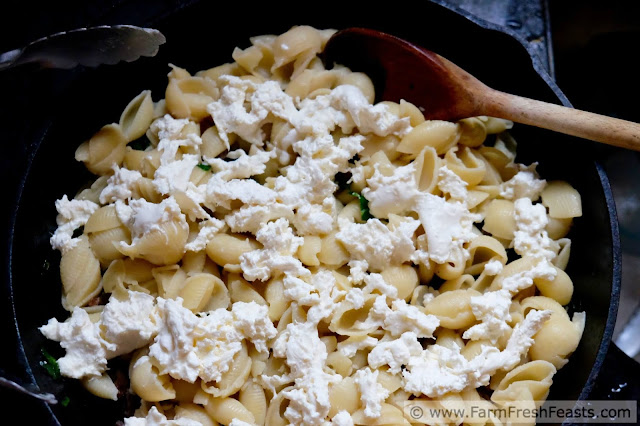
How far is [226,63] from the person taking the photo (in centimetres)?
242

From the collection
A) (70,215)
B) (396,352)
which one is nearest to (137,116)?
(70,215)

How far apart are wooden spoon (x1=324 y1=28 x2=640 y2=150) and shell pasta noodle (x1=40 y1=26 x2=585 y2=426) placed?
8cm

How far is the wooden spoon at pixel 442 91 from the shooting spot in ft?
6.20

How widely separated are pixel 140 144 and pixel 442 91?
3.69 feet

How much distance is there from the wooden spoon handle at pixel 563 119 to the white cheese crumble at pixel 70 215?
1.40 meters

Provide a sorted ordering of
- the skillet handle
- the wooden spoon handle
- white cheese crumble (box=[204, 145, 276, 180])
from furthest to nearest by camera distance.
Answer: the skillet handle, white cheese crumble (box=[204, 145, 276, 180]), the wooden spoon handle

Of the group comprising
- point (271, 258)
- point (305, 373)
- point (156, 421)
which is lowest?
point (156, 421)

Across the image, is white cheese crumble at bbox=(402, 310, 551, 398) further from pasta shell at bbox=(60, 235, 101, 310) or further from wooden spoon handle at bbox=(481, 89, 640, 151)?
pasta shell at bbox=(60, 235, 101, 310)

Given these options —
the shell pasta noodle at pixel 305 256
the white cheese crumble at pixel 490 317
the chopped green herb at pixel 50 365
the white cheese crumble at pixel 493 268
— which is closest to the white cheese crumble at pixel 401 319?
the shell pasta noodle at pixel 305 256

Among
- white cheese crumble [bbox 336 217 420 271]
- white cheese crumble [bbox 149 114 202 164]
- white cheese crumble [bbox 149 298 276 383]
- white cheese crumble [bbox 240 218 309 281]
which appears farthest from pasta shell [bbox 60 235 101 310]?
white cheese crumble [bbox 336 217 420 271]

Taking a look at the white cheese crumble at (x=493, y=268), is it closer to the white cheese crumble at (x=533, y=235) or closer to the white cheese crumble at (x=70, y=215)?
the white cheese crumble at (x=533, y=235)

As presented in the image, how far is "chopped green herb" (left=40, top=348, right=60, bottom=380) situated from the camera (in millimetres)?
1900

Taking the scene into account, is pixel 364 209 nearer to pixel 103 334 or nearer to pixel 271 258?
pixel 271 258

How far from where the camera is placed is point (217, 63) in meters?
2.45
